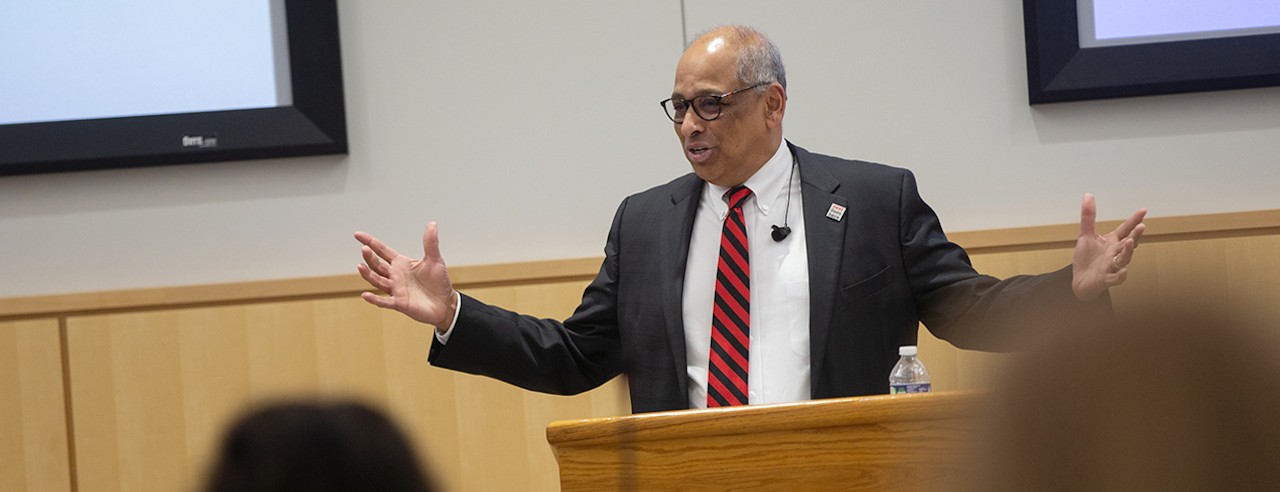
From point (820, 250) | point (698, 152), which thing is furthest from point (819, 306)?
point (698, 152)

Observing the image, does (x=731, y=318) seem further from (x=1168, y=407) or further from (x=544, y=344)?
(x=1168, y=407)

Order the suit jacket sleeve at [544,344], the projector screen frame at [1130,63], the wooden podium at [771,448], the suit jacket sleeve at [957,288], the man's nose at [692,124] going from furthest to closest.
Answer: the projector screen frame at [1130,63] → the man's nose at [692,124] → the suit jacket sleeve at [544,344] → the suit jacket sleeve at [957,288] → the wooden podium at [771,448]

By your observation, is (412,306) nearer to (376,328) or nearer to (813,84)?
(376,328)

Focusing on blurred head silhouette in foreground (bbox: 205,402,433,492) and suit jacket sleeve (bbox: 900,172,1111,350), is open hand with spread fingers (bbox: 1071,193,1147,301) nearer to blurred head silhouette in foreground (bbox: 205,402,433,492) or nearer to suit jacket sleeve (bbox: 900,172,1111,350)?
suit jacket sleeve (bbox: 900,172,1111,350)

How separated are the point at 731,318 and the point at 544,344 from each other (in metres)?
0.38

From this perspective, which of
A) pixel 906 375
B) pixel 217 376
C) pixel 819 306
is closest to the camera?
pixel 819 306

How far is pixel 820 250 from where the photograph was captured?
256 centimetres

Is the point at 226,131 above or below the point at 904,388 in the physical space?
above

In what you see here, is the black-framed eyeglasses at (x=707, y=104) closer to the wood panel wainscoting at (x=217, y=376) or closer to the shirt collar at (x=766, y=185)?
the shirt collar at (x=766, y=185)

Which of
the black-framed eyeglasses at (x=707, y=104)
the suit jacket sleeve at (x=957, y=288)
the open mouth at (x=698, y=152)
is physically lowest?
the suit jacket sleeve at (x=957, y=288)

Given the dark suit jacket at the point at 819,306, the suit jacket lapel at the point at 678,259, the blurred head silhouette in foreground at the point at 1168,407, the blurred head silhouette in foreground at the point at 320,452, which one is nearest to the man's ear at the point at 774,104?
the dark suit jacket at the point at 819,306

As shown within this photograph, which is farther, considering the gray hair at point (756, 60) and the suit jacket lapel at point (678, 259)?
the gray hair at point (756, 60)

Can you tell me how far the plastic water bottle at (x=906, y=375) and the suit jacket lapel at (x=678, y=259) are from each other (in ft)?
1.38

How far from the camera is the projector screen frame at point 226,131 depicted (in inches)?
136
